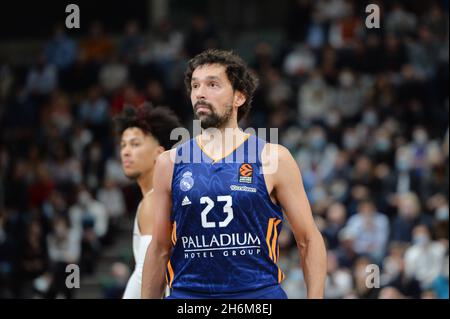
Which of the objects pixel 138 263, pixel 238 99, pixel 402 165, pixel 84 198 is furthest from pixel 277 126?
pixel 238 99

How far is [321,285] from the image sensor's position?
5.61m

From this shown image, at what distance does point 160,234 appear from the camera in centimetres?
581

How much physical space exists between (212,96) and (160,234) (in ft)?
2.97

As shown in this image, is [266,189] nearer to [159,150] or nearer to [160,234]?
[160,234]

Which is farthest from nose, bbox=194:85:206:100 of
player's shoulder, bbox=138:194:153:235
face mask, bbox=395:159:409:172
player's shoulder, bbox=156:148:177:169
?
face mask, bbox=395:159:409:172

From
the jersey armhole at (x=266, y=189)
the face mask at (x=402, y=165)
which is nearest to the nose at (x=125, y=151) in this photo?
the jersey armhole at (x=266, y=189)

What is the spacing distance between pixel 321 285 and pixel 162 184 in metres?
1.13

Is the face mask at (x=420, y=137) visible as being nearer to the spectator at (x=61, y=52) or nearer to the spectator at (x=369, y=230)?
the spectator at (x=369, y=230)

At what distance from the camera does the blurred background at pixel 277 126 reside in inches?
545

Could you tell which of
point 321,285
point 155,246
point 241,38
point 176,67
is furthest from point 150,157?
point 241,38

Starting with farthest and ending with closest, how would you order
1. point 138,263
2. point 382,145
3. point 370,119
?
point 370,119
point 382,145
point 138,263

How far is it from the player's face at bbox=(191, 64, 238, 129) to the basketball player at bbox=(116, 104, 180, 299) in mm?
1973

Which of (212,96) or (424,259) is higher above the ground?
(212,96)

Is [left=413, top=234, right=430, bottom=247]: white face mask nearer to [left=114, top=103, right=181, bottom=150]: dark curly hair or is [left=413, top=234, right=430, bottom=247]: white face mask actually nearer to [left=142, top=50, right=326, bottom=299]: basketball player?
[left=114, top=103, right=181, bottom=150]: dark curly hair
